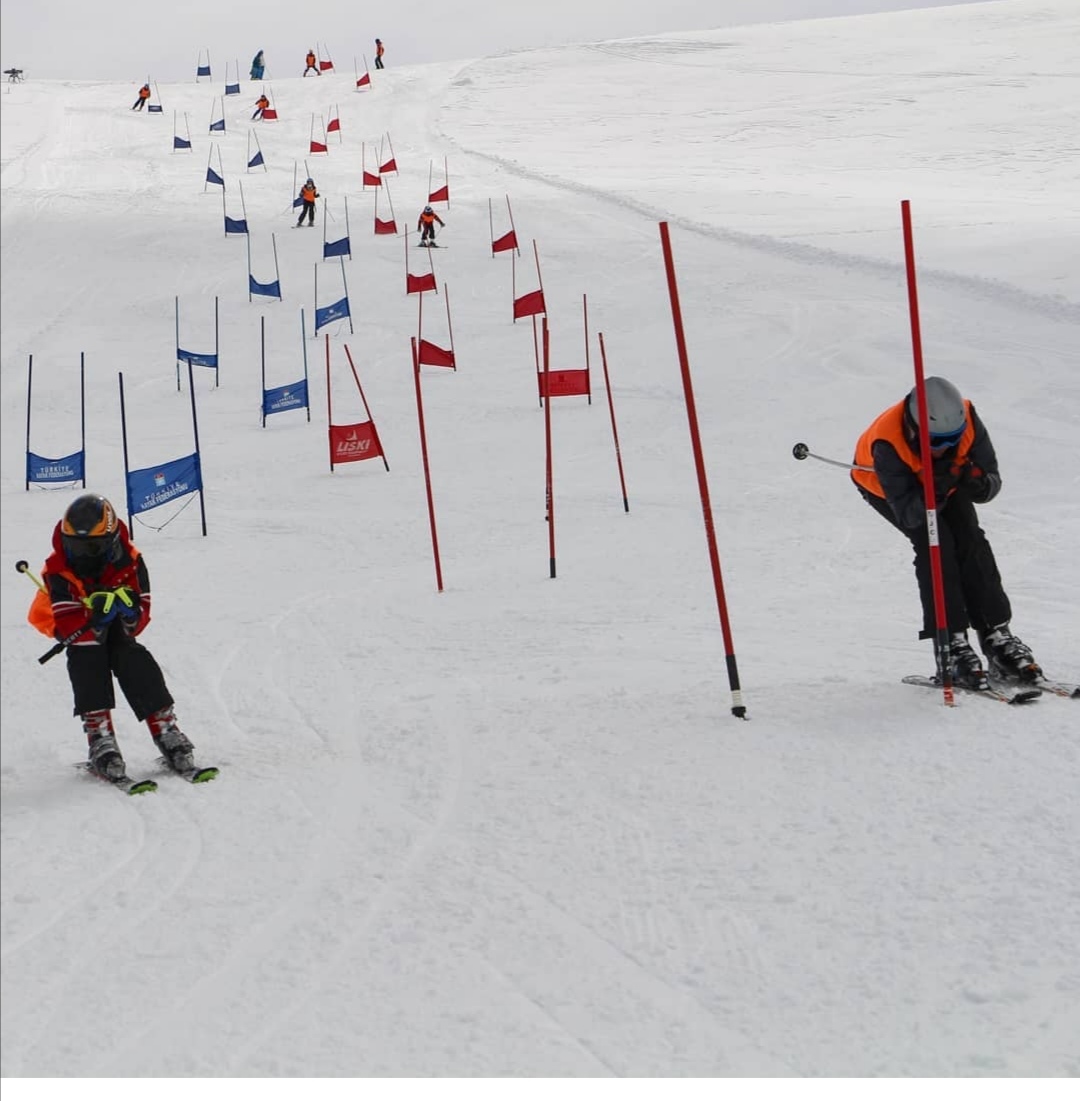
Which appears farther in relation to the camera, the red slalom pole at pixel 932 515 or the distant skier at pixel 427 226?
the distant skier at pixel 427 226

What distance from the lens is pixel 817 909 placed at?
380 cm

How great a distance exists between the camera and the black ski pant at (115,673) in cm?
570

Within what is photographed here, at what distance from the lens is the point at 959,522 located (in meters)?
5.48

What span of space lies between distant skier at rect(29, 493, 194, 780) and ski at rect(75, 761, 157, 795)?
0.03 meters

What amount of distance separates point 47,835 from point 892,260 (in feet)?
54.0

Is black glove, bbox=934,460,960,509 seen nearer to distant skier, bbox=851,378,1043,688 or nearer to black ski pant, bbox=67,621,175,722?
distant skier, bbox=851,378,1043,688

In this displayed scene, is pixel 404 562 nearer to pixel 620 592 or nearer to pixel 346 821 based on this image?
pixel 620 592

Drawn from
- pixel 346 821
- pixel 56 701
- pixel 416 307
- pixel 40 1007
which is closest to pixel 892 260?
pixel 416 307

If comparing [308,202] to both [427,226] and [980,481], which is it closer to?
[427,226]

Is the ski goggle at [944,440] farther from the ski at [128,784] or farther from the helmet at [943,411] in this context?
the ski at [128,784]

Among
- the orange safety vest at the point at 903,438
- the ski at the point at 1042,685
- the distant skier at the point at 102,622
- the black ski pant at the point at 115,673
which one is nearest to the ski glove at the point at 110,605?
the distant skier at the point at 102,622

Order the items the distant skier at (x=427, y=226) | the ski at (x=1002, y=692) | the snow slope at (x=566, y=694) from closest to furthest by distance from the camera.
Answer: the snow slope at (x=566, y=694)
the ski at (x=1002, y=692)
the distant skier at (x=427, y=226)

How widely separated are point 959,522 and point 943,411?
0.51 metres

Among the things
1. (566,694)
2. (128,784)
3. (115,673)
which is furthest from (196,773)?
(566,694)
